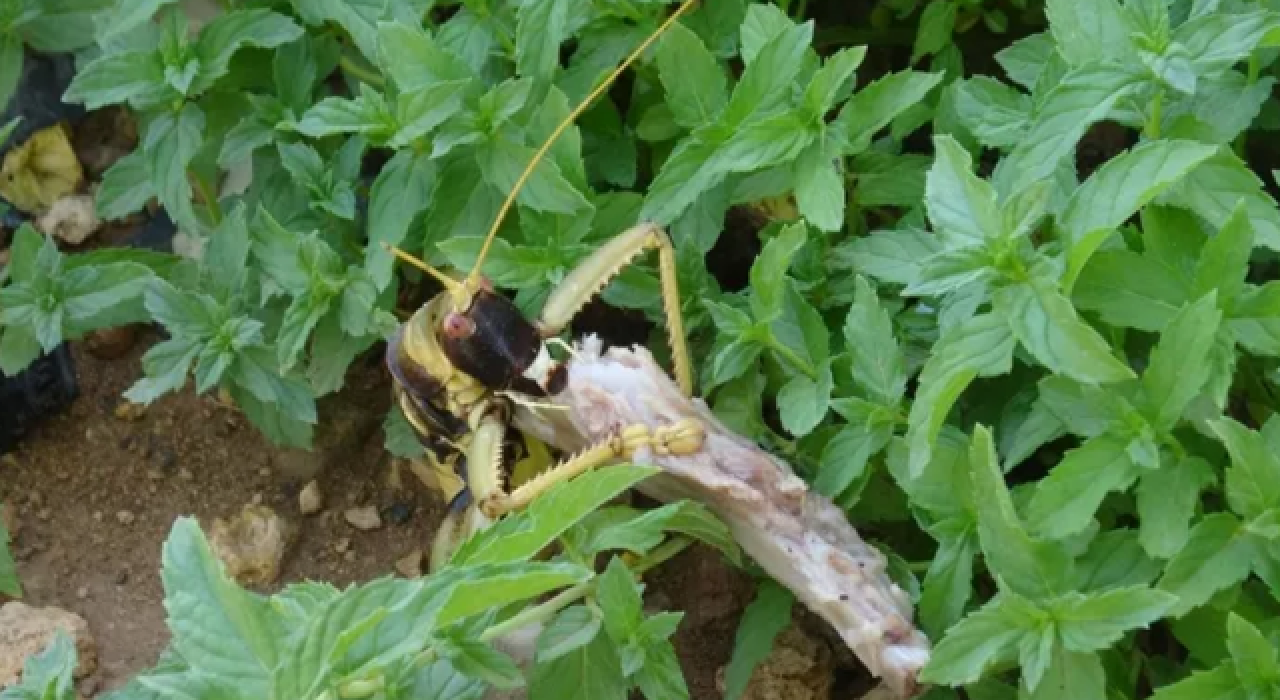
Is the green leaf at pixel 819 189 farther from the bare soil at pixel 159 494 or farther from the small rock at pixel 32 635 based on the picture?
the small rock at pixel 32 635

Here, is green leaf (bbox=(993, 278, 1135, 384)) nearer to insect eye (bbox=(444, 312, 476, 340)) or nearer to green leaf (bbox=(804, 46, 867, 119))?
green leaf (bbox=(804, 46, 867, 119))

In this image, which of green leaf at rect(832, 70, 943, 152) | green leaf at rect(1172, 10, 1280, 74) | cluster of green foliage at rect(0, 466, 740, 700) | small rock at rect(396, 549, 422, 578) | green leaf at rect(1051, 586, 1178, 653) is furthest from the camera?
small rock at rect(396, 549, 422, 578)

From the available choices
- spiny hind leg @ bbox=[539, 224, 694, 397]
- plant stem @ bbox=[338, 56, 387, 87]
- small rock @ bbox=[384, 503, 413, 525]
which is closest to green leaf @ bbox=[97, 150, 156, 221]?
plant stem @ bbox=[338, 56, 387, 87]

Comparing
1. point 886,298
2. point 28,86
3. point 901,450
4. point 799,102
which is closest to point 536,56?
point 799,102

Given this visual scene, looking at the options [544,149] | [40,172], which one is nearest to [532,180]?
[544,149]

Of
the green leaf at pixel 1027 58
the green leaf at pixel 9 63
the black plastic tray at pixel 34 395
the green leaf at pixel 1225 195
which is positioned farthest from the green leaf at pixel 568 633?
the green leaf at pixel 9 63
